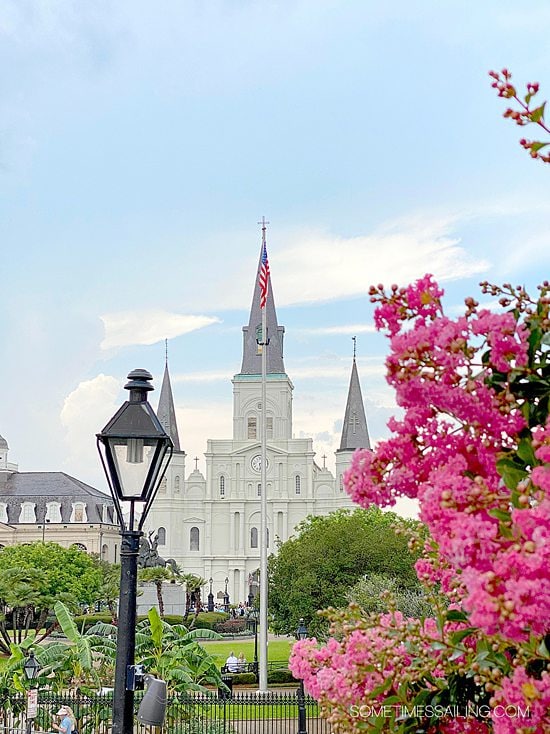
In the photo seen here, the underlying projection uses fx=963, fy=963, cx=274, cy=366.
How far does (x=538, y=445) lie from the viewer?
2500 mm

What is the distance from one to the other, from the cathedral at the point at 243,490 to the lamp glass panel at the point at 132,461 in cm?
7849

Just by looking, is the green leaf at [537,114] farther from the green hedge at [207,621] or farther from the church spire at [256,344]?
the church spire at [256,344]

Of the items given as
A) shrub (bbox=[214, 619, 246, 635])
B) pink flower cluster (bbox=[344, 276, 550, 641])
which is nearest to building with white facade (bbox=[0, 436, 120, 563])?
shrub (bbox=[214, 619, 246, 635])

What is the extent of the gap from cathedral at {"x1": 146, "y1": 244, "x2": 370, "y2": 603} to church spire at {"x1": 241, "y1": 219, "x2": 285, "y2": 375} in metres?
0.09

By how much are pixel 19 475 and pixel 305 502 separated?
2575 centimetres

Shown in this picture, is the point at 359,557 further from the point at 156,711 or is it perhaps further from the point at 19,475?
the point at 19,475

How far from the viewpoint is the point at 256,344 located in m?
86.9

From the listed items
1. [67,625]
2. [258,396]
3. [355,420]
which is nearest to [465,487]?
[67,625]

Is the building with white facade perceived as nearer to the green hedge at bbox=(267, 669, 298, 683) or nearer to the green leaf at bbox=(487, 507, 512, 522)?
the green hedge at bbox=(267, 669, 298, 683)

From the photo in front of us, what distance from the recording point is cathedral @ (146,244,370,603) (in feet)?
280

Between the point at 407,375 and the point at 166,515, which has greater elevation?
the point at 166,515

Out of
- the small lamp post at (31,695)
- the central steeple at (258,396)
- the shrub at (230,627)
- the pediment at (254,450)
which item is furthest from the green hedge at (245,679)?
the central steeple at (258,396)

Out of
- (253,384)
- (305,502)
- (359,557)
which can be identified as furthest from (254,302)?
(359,557)

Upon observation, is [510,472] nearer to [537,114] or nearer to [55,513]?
[537,114]
